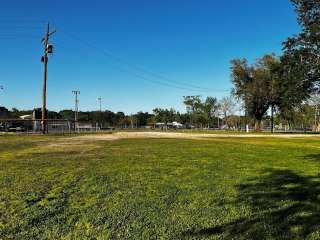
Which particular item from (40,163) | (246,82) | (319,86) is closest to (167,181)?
(40,163)

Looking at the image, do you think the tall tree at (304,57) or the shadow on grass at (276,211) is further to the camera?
→ the tall tree at (304,57)

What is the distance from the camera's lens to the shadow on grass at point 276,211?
5.12 m

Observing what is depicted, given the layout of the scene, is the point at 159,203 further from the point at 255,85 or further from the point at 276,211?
the point at 255,85

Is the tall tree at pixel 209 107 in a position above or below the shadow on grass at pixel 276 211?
above

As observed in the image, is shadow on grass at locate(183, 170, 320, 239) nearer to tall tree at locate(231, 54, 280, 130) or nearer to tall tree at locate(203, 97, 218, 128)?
tall tree at locate(231, 54, 280, 130)

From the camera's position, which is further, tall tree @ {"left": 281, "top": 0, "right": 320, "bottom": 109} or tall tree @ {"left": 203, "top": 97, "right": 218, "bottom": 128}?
tall tree @ {"left": 203, "top": 97, "right": 218, "bottom": 128}

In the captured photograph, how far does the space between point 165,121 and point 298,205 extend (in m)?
152

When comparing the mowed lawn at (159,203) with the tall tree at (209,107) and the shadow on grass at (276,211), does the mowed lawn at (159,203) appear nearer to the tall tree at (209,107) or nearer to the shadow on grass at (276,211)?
the shadow on grass at (276,211)

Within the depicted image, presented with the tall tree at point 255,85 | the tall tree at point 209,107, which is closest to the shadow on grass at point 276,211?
the tall tree at point 255,85

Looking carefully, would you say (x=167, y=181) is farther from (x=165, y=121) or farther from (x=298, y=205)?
(x=165, y=121)

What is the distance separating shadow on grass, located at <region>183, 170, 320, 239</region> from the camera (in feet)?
16.8

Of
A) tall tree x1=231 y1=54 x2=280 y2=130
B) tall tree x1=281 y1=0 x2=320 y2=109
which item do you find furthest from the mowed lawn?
tall tree x1=231 y1=54 x2=280 y2=130

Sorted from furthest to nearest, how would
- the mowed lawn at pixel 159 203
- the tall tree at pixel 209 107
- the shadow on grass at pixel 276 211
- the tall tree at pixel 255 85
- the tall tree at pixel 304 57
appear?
1. the tall tree at pixel 209 107
2. the tall tree at pixel 255 85
3. the tall tree at pixel 304 57
4. the mowed lawn at pixel 159 203
5. the shadow on grass at pixel 276 211

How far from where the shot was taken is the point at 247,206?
632 cm
